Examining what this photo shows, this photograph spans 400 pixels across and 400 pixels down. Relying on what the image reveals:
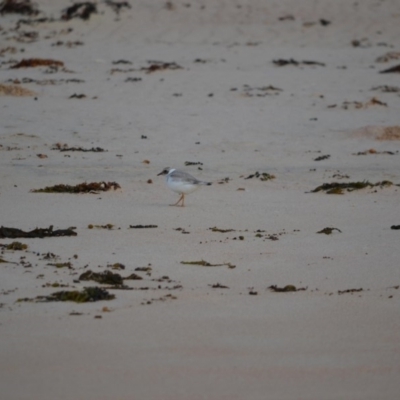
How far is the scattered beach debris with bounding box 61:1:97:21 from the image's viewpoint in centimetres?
2664

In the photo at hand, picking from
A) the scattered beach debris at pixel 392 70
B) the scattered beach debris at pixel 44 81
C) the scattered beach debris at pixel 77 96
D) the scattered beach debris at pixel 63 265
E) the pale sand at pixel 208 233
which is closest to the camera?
the pale sand at pixel 208 233

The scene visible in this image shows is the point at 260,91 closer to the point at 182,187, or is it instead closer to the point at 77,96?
the point at 77,96

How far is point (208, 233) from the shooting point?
7.89 meters

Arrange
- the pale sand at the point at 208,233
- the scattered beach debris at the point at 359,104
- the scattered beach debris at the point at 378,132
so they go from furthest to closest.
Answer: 1. the scattered beach debris at the point at 359,104
2. the scattered beach debris at the point at 378,132
3. the pale sand at the point at 208,233

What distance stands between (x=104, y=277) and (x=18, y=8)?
73.9 ft

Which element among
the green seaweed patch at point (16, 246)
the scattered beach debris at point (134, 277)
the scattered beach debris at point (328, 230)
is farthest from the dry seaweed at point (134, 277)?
the scattered beach debris at point (328, 230)

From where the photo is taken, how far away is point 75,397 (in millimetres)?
4098

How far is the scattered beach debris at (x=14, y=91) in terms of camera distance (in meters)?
16.0

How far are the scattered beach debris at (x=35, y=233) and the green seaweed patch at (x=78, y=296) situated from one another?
1861 mm

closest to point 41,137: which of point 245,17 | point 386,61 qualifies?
point 386,61

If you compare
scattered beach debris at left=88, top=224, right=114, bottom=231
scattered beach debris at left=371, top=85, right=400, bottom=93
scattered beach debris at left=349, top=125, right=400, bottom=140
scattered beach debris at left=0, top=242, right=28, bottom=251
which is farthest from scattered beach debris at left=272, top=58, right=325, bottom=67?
scattered beach debris at left=0, top=242, right=28, bottom=251

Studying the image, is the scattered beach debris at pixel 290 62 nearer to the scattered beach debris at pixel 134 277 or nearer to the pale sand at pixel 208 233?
the pale sand at pixel 208 233

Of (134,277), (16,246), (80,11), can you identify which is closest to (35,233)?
(16,246)

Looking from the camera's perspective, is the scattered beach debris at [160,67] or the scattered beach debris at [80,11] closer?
the scattered beach debris at [160,67]
